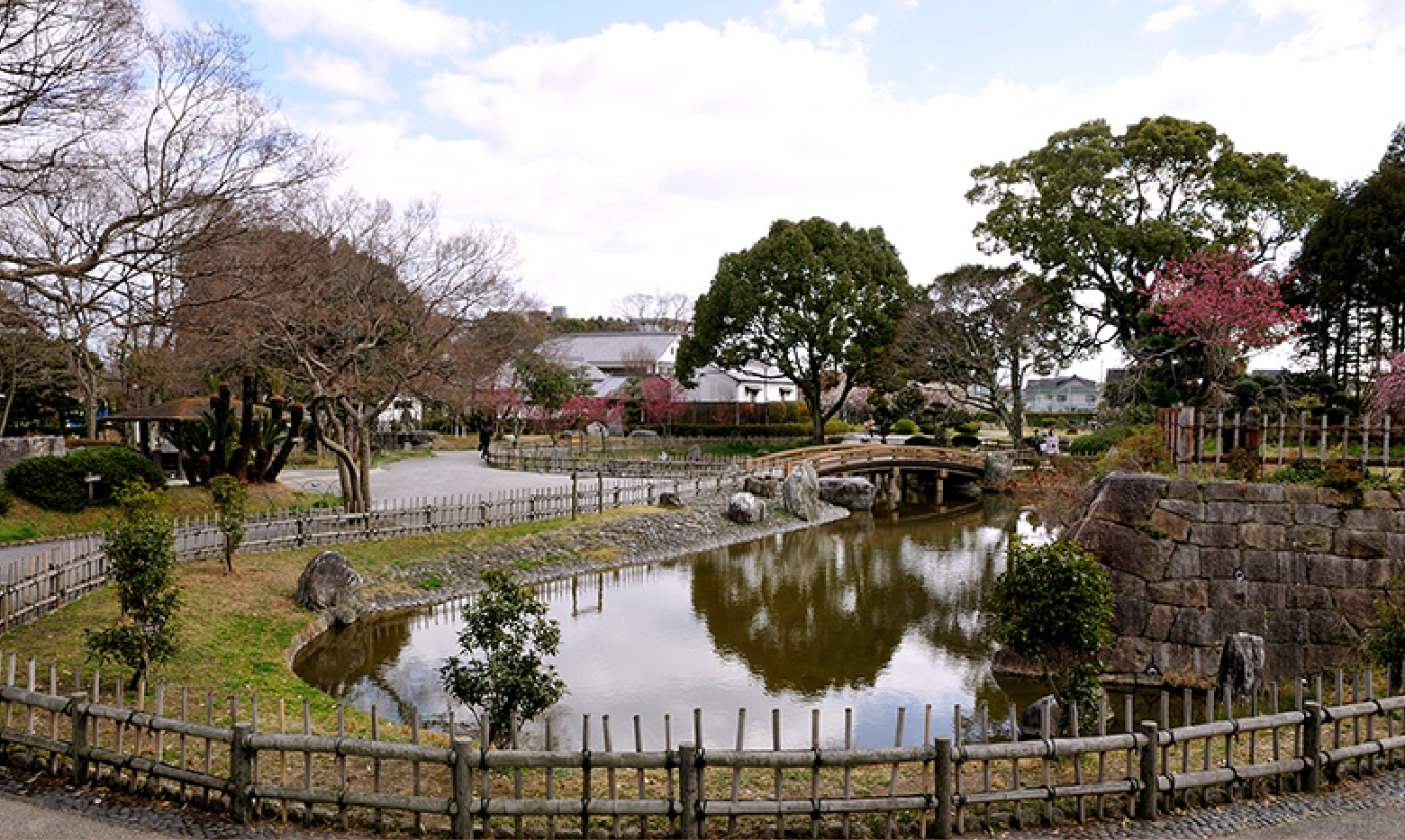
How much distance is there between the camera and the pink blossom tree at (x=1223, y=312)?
1973 cm

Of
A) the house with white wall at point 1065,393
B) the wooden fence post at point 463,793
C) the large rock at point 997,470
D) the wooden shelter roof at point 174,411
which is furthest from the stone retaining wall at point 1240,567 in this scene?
the house with white wall at point 1065,393

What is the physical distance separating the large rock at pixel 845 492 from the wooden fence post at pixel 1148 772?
79.7 feet

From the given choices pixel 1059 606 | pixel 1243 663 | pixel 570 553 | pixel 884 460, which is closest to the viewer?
pixel 1059 606

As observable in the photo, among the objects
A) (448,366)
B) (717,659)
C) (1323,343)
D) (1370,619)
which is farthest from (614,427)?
(1370,619)

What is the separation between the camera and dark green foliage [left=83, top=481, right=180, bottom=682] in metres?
9.10

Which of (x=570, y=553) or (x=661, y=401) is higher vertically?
(x=661, y=401)

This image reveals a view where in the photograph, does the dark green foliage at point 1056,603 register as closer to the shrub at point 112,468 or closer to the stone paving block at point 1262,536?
the stone paving block at point 1262,536

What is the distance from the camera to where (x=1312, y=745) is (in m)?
6.88

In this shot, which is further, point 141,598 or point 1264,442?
point 1264,442

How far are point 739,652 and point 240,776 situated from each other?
8725mm

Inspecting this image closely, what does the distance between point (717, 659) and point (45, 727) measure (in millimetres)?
8398

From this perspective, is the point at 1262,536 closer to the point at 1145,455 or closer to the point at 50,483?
the point at 1145,455

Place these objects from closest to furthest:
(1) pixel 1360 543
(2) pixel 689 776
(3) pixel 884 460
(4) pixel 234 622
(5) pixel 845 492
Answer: (2) pixel 689 776 → (1) pixel 1360 543 → (4) pixel 234 622 → (5) pixel 845 492 → (3) pixel 884 460

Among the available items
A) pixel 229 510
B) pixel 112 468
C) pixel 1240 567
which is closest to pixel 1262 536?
pixel 1240 567
